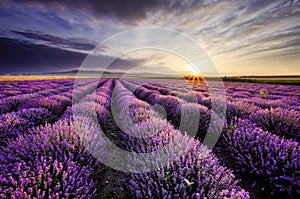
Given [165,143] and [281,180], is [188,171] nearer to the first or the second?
[165,143]

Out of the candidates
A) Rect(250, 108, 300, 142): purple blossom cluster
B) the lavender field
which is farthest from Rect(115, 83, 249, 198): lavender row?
Rect(250, 108, 300, 142): purple blossom cluster

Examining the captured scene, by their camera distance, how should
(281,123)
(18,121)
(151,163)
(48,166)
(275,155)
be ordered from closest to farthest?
(48,166), (151,163), (275,155), (18,121), (281,123)

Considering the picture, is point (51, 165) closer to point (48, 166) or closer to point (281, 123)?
point (48, 166)

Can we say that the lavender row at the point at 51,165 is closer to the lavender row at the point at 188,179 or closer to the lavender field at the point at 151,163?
the lavender field at the point at 151,163

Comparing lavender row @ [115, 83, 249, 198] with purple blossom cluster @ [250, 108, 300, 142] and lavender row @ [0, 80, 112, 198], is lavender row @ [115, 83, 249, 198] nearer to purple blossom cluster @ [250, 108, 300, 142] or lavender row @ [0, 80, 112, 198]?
lavender row @ [0, 80, 112, 198]

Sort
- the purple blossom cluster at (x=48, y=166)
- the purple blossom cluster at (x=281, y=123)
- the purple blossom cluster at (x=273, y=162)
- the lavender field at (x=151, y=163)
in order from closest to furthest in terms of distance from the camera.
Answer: the purple blossom cluster at (x=48, y=166)
the lavender field at (x=151, y=163)
the purple blossom cluster at (x=273, y=162)
the purple blossom cluster at (x=281, y=123)

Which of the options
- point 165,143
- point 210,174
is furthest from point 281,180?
point 165,143

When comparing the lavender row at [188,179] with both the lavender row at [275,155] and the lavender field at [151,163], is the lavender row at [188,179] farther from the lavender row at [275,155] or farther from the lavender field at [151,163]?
the lavender row at [275,155]

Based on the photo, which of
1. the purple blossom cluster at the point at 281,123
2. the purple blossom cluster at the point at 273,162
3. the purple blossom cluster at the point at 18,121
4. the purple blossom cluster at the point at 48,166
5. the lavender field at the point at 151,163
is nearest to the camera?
the purple blossom cluster at the point at 48,166

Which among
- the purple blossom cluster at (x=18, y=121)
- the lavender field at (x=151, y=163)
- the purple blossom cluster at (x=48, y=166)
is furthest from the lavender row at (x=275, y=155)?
the purple blossom cluster at (x=18, y=121)

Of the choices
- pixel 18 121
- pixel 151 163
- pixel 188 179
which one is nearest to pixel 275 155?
pixel 188 179

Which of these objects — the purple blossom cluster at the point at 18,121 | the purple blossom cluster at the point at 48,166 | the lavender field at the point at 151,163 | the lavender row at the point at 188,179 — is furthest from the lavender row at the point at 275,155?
the purple blossom cluster at the point at 18,121

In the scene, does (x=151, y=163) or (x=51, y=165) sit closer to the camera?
(x=51, y=165)

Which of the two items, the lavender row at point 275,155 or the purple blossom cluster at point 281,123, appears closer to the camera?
the lavender row at point 275,155
